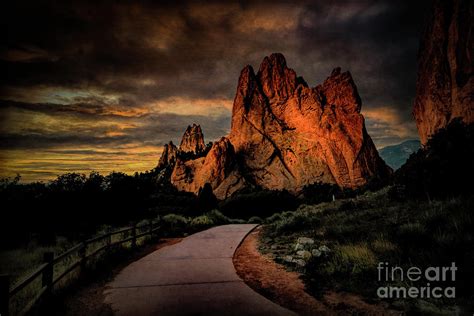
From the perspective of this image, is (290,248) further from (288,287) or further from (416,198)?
(416,198)

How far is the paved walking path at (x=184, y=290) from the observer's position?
16.5 feet

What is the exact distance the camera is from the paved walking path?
16.5ft

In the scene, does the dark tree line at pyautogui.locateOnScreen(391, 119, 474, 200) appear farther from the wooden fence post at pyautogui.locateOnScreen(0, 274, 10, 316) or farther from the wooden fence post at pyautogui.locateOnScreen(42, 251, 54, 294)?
the wooden fence post at pyautogui.locateOnScreen(0, 274, 10, 316)

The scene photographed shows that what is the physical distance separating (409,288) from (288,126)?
7525 centimetres

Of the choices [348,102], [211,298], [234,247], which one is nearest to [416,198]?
[234,247]

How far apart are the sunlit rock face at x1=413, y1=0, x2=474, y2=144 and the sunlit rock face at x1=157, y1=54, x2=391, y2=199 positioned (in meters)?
17.4

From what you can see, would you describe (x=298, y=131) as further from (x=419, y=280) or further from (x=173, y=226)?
(x=419, y=280)

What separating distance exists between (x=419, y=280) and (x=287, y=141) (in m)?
71.7

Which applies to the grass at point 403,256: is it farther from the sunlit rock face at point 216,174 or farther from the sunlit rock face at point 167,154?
the sunlit rock face at point 167,154

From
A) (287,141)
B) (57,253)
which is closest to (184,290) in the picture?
(57,253)

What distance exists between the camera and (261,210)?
50.1 m

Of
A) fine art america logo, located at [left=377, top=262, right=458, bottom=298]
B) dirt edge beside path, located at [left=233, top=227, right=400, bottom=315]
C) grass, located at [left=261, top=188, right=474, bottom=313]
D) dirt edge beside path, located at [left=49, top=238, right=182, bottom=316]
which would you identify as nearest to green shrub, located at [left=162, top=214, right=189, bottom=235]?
grass, located at [left=261, top=188, right=474, bottom=313]

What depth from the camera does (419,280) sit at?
593cm

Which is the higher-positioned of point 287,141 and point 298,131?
point 298,131
